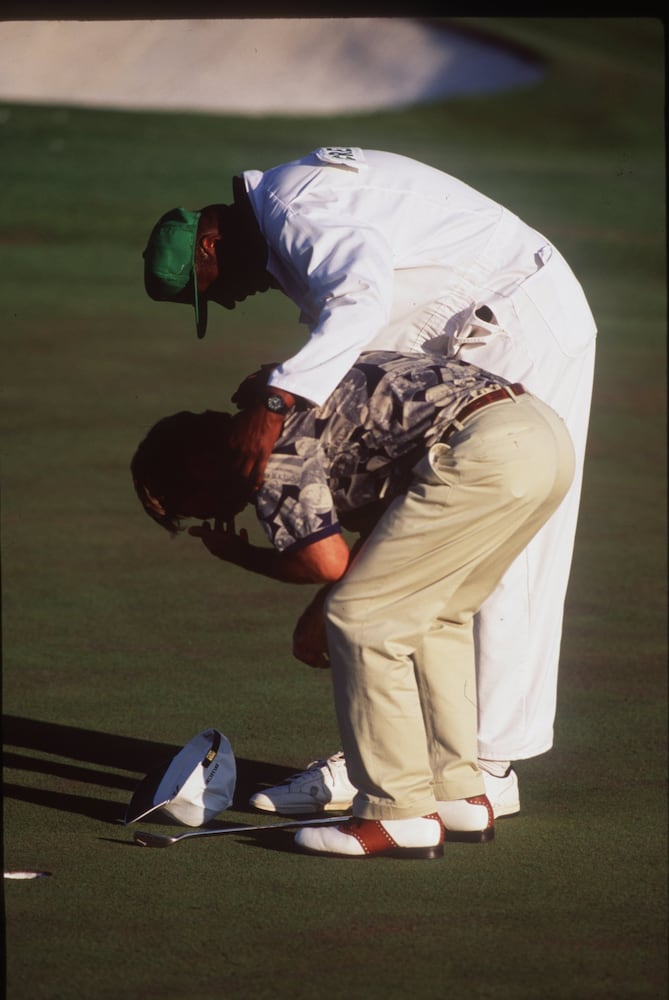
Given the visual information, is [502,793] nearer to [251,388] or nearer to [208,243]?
[251,388]

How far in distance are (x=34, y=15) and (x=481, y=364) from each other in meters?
1.80

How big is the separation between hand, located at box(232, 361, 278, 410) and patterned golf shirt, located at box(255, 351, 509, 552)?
0.12 metres

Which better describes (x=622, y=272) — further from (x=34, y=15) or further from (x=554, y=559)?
(x=34, y=15)

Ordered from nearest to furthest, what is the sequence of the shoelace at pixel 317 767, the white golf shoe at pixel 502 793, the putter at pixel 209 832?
the putter at pixel 209 832
the white golf shoe at pixel 502 793
the shoelace at pixel 317 767

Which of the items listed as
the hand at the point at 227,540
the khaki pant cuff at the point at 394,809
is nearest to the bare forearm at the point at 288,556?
the hand at the point at 227,540

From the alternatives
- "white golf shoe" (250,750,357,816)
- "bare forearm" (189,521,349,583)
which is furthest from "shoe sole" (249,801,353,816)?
"bare forearm" (189,521,349,583)

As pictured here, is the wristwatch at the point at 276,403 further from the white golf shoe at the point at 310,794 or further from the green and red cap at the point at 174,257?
the white golf shoe at the point at 310,794

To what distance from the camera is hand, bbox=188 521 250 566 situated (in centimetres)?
442

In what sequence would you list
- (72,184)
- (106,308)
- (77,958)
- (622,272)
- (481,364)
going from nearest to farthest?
(77,958) < (481,364) < (106,308) < (622,272) < (72,184)

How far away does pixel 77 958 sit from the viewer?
3865 mm

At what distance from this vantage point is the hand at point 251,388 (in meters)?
4.25

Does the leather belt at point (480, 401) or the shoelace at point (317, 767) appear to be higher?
the leather belt at point (480, 401)

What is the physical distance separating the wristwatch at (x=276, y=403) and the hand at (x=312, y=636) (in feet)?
2.30

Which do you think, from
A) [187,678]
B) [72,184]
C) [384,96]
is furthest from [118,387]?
[384,96]
